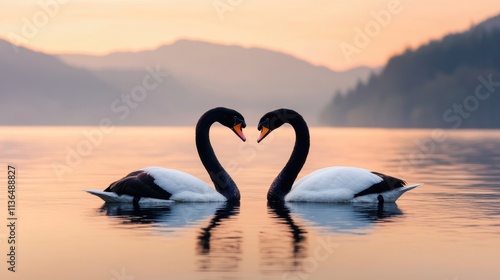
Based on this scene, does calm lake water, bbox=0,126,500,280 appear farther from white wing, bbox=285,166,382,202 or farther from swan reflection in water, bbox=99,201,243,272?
white wing, bbox=285,166,382,202

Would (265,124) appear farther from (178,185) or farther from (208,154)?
(178,185)

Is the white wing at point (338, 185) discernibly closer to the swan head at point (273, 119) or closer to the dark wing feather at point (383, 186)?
the dark wing feather at point (383, 186)

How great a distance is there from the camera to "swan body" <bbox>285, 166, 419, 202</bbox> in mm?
20734

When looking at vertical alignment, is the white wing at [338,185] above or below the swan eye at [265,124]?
below

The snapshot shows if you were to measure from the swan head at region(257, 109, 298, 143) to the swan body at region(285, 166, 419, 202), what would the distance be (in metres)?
1.39

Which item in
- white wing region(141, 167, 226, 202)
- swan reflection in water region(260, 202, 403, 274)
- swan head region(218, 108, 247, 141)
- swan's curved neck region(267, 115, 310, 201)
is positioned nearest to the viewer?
swan reflection in water region(260, 202, 403, 274)

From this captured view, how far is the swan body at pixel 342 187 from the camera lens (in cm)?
2073

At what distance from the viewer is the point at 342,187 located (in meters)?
20.8

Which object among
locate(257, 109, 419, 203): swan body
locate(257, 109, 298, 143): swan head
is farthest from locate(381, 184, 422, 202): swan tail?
locate(257, 109, 298, 143): swan head

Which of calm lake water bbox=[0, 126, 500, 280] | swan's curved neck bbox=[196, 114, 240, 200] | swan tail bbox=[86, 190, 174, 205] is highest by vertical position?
swan's curved neck bbox=[196, 114, 240, 200]

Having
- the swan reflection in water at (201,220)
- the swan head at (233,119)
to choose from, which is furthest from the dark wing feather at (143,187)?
the swan head at (233,119)

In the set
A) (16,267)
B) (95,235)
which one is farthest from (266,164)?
(16,267)

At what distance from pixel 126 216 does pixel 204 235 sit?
9.87 ft

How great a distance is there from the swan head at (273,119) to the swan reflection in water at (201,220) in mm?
A: 1570
